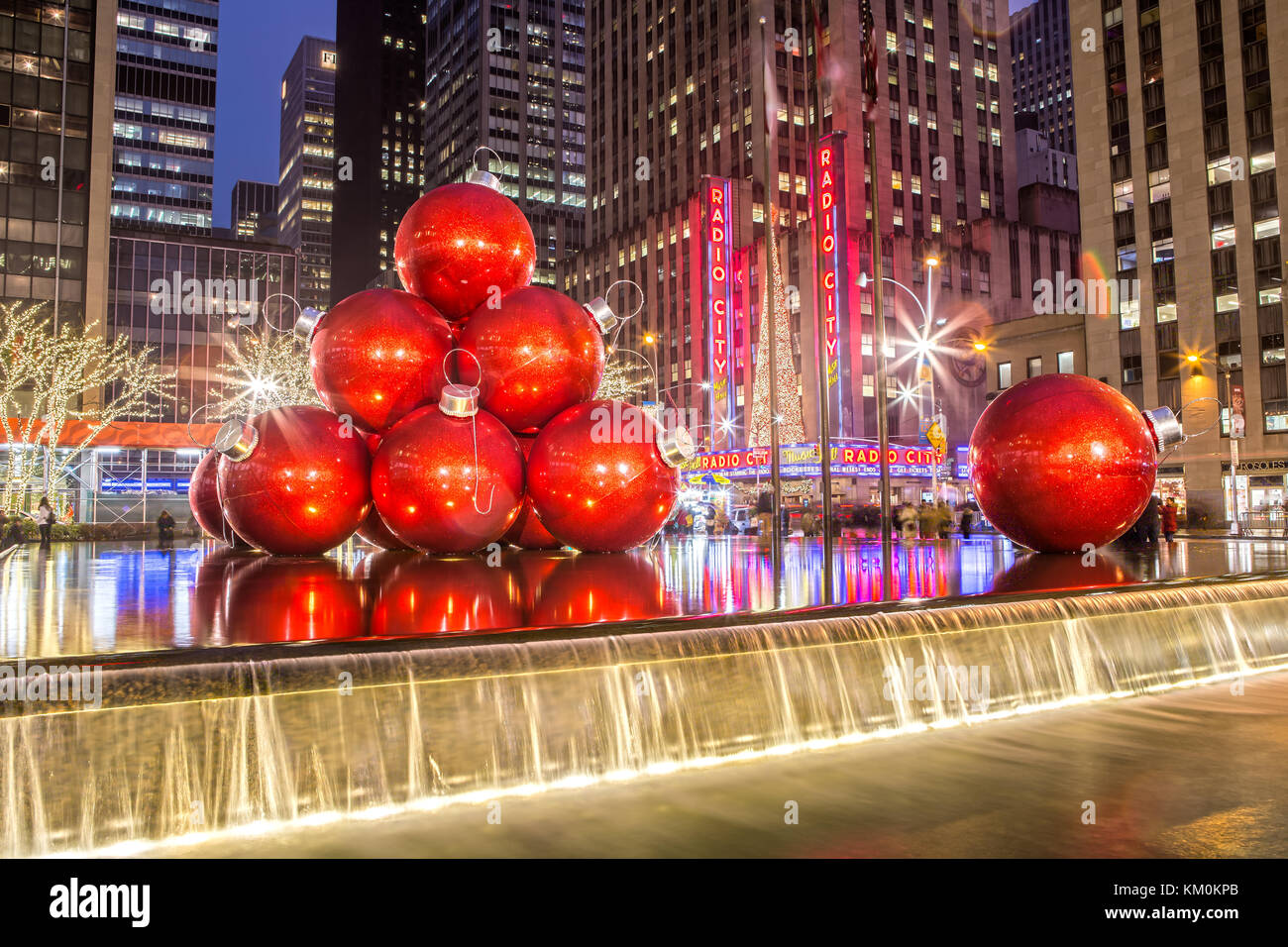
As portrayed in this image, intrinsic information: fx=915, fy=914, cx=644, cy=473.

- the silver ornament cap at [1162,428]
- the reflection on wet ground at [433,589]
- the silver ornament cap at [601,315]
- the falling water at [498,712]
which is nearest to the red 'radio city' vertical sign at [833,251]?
the silver ornament cap at [1162,428]

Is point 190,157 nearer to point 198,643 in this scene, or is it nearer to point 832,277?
point 832,277

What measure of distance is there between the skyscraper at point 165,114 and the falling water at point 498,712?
106m

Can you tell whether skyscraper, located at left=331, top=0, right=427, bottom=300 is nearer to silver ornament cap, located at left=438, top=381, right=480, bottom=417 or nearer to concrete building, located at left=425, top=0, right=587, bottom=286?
concrete building, located at left=425, top=0, right=587, bottom=286

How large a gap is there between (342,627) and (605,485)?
4.30 m

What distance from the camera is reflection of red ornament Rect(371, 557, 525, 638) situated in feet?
20.4

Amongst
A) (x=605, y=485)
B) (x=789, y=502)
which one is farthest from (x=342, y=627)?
(x=789, y=502)

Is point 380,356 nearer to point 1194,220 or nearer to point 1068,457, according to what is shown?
point 1068,457

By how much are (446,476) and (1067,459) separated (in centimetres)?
734

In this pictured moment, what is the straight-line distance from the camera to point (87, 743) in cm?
464

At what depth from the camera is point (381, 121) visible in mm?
180125

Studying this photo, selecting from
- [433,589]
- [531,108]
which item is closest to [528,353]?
[433,589]

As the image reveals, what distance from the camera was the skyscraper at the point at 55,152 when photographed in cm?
5025

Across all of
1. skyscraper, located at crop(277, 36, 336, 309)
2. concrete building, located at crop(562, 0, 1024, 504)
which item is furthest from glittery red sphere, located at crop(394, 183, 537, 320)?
skyscraper, located at crop(277, 36, 336, 309)

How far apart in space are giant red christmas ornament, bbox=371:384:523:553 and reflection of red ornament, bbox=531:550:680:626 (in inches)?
42.6
